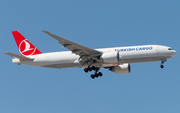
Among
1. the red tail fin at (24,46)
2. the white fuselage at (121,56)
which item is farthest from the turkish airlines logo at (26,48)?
the white fuselage at (121,56)

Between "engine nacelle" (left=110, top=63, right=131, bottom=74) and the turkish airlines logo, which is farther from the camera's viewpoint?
"engine nacelle" (left=110, top=63, right=131, bottom=74)

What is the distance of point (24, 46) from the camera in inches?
1727

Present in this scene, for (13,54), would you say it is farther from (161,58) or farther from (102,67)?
(161,58)

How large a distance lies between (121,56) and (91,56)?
3797mm

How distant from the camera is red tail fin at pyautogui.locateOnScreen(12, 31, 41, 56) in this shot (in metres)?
43.1

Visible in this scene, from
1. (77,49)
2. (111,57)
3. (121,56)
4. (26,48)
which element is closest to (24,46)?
(26,48)

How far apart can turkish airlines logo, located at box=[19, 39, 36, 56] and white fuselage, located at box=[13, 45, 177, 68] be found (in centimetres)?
169

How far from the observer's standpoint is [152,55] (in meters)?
38.8

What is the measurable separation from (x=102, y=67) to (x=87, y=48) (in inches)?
255

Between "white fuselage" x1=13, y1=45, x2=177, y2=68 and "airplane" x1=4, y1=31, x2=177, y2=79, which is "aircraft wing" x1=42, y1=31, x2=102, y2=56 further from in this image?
"white fuselage" x1=13, y1=45, x2=177, y2=68

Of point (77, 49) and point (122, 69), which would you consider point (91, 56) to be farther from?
point (122, 69)

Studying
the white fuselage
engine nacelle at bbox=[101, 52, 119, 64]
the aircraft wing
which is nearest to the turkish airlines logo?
the white fuselage

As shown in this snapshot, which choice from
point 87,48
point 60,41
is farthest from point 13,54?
point 87,48

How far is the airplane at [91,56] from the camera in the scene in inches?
1513
